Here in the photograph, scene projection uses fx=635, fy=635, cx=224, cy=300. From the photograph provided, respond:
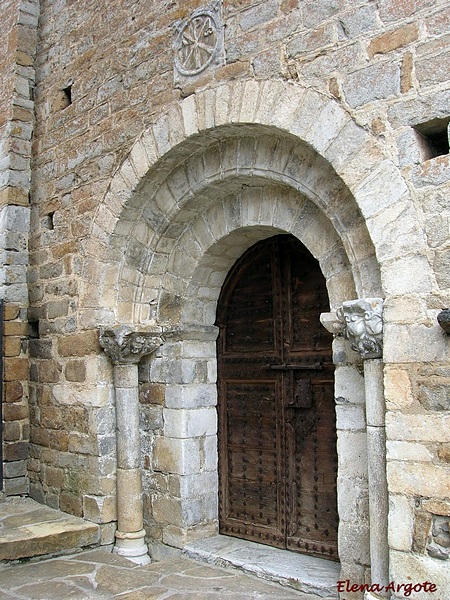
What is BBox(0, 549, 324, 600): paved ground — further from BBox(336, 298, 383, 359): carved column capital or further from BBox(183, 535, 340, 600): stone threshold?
BBox(336, 298, 383, 359): carved column capital

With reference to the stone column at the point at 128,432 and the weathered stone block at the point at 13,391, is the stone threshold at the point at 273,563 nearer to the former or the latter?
the stone column at the point at 128,432

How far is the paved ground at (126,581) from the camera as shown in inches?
145

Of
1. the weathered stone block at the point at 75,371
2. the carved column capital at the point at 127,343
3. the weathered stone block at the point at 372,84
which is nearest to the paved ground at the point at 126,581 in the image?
the weathered stone block at the point at 75,371

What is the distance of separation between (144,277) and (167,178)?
29.8 inches

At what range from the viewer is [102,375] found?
462 cm

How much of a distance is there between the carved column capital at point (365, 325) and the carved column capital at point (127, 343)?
1.78 meters

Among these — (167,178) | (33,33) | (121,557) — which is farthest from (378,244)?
(33,33)

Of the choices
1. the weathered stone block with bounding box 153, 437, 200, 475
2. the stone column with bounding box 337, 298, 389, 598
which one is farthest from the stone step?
the stone column with bounding box 337, 298, 389, 598

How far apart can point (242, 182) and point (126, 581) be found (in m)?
2.64

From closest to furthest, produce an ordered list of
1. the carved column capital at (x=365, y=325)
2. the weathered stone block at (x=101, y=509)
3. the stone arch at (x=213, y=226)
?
the carved column capital at (x=365, y=325), the stone arch at (x=213, y=226), the weathered stone block at (x=101, y=509)

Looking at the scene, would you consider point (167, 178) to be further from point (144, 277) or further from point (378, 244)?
point (378, 244)

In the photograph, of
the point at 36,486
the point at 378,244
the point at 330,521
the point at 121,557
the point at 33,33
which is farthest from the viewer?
the point at 33,33

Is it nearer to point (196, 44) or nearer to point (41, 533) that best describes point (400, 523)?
point (41, 533)

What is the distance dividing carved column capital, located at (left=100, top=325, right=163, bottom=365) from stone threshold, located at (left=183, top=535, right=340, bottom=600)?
1.37m
